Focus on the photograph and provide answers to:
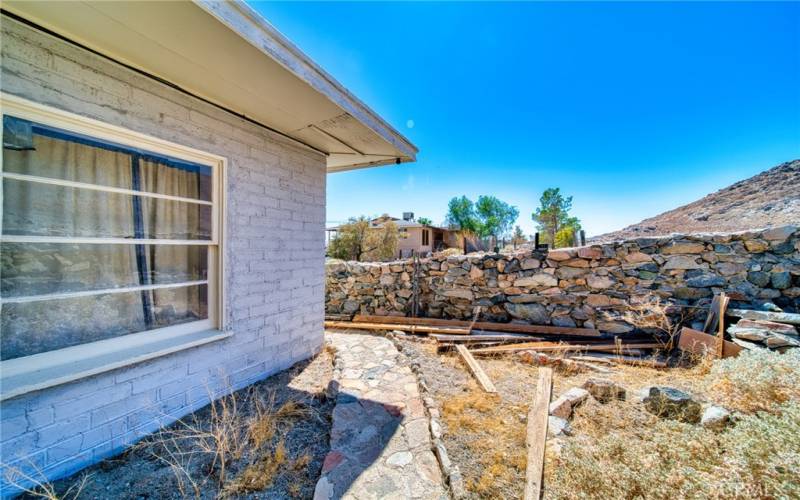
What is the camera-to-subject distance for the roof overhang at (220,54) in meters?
1.51

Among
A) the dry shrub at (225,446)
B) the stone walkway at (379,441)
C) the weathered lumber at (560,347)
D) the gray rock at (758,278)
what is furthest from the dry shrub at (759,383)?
the dry shrub at (225,446)

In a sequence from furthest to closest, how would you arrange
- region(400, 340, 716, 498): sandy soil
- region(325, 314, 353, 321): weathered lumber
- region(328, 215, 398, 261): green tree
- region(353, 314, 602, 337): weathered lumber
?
region(328, 215, 398, 261): green tree → region(325, 314, 353, 321): weathered lumber → region(353, 314, 602, 337): weathered lumber → region(400, 340, 716, 498): sandy soil

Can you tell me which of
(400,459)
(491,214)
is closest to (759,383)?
(400,459)

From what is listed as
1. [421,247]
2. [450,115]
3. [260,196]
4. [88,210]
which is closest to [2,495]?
[88,210]

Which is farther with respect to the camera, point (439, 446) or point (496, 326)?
point (496, 326)

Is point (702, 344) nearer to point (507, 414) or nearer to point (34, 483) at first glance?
point (507, 414)

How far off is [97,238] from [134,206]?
35 centimetres

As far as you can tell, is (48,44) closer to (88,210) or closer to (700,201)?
(88,210)

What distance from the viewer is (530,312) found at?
5.34 meters

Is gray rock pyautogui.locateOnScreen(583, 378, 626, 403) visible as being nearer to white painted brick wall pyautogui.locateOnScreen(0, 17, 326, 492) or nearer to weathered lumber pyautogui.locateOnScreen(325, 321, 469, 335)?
weathered lumber pyautogui.locateOnScreen(325, 321, 469, 335)

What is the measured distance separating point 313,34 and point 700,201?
537 inches

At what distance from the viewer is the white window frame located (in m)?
1.66

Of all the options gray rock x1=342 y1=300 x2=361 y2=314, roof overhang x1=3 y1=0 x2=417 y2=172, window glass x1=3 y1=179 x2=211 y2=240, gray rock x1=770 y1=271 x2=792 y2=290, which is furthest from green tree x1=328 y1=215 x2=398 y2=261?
gray rock x1=770 y1=271 x2=792 y2=290

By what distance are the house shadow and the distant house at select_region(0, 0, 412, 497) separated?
195 mm
